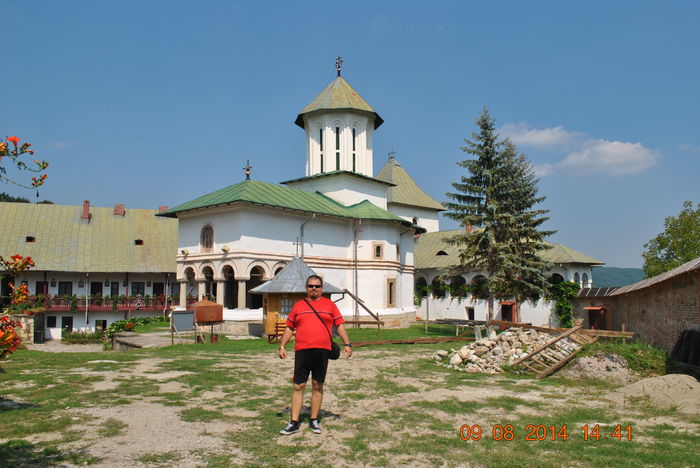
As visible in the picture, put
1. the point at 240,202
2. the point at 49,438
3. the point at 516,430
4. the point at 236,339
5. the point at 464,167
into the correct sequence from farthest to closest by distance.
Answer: the point at 464,167 < the point at 240,202 < the point at 236,339 < the point at 516,430 < the point at 49,438

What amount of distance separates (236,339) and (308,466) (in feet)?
56.7

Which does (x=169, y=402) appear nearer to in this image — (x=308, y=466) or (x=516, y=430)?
(x=308, y=466)

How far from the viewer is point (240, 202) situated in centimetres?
2602

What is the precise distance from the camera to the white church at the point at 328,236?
26.9m

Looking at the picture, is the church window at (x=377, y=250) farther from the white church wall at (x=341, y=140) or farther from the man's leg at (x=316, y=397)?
the man's leg at (x=316, y=397)

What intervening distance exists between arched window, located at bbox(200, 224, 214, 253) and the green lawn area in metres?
14.6

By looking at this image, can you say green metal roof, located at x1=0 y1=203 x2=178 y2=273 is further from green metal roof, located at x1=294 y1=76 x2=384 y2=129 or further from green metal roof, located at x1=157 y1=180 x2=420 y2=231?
green metal roof, located at x1=294 y1=76 x2=384 y2=129

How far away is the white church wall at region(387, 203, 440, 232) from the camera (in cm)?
4612

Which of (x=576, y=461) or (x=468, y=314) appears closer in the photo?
(x=576, y=461)

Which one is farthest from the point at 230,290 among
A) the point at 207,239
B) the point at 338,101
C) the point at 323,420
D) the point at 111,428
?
the point at 111,428

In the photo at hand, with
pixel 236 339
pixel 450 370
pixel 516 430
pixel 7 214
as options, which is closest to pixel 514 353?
pixel 450 370

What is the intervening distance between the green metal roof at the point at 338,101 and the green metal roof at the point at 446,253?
10582mm

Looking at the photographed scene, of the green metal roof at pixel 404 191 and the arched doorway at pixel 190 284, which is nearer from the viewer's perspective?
the arched doorway at pixel 190 284

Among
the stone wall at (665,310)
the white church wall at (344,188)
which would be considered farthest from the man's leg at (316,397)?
the white church wall at (344,188)
